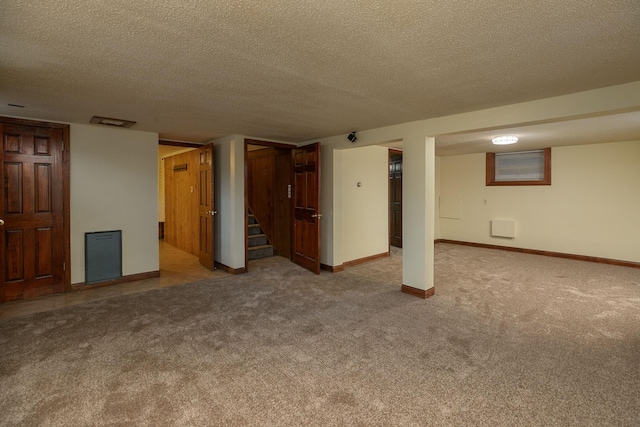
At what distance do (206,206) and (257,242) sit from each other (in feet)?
4.68

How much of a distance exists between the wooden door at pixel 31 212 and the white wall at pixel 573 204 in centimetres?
777

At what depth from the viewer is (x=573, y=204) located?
20.3 feet

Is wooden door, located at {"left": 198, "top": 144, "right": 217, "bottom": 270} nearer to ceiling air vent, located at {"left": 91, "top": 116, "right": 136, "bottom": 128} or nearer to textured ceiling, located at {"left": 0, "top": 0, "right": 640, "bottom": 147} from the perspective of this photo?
ceiling air vent, located at {"left": 91, "top": 116, "right": 136, "bottom": 128}

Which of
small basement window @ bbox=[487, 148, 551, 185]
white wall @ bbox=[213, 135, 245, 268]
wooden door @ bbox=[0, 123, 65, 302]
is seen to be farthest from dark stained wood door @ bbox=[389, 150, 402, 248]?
wooden door @ bbox=[0, 123, 65, 302]

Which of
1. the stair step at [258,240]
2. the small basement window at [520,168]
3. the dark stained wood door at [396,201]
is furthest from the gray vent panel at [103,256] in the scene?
the small basement window at [520,168]

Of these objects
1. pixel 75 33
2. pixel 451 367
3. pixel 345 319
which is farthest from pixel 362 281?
pixel 75 33

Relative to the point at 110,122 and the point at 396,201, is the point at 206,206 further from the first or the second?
the point at 396,201

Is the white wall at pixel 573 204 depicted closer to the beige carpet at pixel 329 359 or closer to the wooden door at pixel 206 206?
the beige carpet at pixel 329 359

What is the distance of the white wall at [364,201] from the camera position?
18.4 feet

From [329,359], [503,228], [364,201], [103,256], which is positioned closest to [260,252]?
[364,201]

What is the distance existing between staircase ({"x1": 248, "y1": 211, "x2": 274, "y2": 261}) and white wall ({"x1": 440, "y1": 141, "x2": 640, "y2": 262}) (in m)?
4.77

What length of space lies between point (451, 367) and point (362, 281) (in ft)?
7.75

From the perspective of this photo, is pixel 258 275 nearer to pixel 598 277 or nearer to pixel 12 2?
pixel 12 2

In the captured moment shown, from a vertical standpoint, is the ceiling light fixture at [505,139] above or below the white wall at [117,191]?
above
